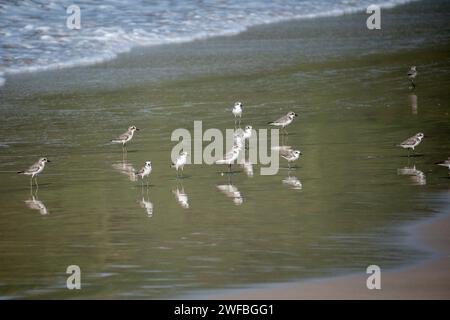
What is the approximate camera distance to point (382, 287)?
7805 millimetres

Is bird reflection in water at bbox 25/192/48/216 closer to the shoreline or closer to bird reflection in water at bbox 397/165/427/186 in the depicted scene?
the shoreline

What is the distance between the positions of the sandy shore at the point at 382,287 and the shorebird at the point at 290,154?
160 inches

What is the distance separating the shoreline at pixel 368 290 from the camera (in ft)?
25.2

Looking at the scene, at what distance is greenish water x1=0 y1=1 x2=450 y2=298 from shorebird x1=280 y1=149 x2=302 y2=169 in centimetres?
20

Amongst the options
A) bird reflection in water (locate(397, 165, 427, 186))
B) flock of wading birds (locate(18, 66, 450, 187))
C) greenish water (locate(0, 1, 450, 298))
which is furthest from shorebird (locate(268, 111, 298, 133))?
bird reflection in water (locate(397, 165, 427, 186))

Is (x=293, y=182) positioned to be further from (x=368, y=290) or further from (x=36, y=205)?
(x=368, y=290)

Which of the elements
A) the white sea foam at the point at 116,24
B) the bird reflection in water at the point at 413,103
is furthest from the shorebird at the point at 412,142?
the white sea foam at the point at 116,24

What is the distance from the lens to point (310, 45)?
2303cm

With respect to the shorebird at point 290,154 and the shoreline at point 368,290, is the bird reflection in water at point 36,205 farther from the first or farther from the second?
the shoreline at point 368,290

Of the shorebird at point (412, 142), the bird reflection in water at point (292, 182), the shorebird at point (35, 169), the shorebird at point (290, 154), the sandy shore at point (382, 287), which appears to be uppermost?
the shorebird at point (412, 142)

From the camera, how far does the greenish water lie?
8.55 meters

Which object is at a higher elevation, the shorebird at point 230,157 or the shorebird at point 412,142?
the shorebird at point 412,142

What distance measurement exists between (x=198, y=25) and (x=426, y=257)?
18.8 metres

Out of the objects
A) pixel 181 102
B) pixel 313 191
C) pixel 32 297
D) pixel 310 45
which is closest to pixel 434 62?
pixel 310 45
